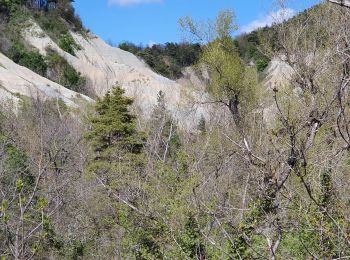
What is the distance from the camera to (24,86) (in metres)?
31.7

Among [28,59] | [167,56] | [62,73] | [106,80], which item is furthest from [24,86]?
[167,56]

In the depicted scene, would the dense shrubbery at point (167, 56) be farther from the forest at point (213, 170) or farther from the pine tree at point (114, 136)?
the pine tree at point (114, 136)

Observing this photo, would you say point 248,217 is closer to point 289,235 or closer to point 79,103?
point 289,235

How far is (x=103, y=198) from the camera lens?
14094mm

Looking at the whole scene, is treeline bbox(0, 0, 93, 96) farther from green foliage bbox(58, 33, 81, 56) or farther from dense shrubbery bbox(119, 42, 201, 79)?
dense shrubbery bbox(119, 42, 201, 79)

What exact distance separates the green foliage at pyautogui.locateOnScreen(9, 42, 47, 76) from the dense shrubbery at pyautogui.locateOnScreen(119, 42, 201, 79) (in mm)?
20749

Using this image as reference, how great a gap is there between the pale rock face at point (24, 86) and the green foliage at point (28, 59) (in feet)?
7.81

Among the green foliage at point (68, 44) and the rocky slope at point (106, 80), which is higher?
the green foliage at point (68, 44)

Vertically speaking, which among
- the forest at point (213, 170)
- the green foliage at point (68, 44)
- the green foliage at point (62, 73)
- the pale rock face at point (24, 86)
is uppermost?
the green foliage at point (68, 44)

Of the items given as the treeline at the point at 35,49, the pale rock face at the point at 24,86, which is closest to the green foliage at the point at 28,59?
the treeline at the point at 35,49

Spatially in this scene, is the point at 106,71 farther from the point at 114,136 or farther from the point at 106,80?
the point at 114,136

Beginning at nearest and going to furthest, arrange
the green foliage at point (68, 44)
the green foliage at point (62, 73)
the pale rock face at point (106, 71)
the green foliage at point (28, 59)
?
1. the green foliage at point (28, 59)
2. the green foliage at point (62, 73)
3. the pale rock face at point (106, 71)
4. the green foliage at point (68, 44)

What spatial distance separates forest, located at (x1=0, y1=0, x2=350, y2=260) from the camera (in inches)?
222

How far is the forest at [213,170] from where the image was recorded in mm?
5648
